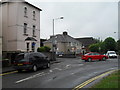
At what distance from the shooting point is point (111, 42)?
79875 mm

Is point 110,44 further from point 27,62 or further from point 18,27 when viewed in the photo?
point 27,62

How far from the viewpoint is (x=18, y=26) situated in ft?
84.9

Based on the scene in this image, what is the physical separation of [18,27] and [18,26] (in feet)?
0.54

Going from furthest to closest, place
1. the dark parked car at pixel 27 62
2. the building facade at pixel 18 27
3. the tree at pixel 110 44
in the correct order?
1. the tree at pixel 110 44
2. the building facade at pixel 18 27
3. the dark parked car at pixel 27 62

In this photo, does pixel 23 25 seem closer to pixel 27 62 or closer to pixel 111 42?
pixel 27 62

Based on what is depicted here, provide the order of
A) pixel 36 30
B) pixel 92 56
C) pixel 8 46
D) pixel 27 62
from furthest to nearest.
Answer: pixel 36 30 → pixel 8 46 → pixel 92 56 → pixel 27 62

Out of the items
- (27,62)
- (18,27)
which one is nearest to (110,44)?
(18,27)

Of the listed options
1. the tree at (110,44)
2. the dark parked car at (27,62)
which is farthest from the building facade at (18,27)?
the tree at (110,44)

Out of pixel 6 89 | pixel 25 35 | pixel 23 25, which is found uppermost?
pixel 23 25

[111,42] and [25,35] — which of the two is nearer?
[25,35]

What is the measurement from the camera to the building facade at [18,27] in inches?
1021

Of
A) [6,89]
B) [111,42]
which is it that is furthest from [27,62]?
[111,42]

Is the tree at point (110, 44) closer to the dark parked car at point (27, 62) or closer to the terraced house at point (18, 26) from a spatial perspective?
the terraced house at point (18, 26)

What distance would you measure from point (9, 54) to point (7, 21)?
11.4 metres
